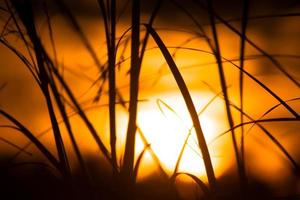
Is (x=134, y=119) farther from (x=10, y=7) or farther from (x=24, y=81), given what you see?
(x=24, y=81)

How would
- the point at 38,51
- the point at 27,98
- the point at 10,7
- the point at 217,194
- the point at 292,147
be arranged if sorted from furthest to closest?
the point at 27,98 < the point at 292,147 < the point at 10,7 < the point at 38,51 < the point at 217,194

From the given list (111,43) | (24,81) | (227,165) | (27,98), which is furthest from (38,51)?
(27,98)

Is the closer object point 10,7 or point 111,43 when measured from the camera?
point 111,43

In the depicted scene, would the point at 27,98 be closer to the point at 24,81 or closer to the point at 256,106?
the point at 24,81

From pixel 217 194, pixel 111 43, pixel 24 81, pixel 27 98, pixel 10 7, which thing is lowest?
pixel 217 194

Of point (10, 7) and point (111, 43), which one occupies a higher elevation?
point (10, 7)

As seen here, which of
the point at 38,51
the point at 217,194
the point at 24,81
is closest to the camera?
the point at 217,194

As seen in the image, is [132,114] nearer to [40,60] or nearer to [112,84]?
[112,84]

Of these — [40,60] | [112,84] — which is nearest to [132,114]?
[112,84]

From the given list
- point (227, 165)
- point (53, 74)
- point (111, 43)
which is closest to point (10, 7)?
point (53, 74)
